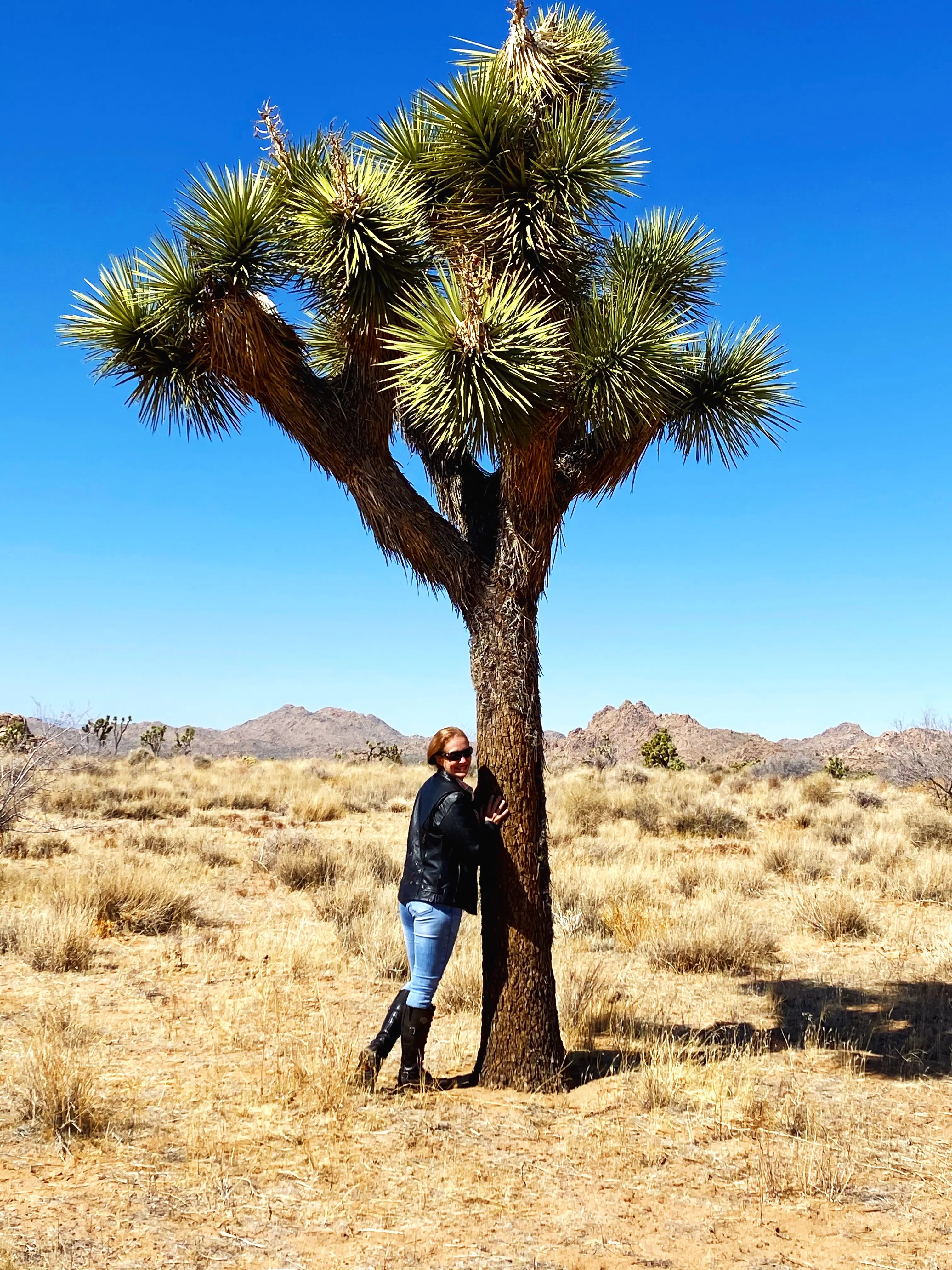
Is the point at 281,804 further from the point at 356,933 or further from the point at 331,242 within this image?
the point at 331,242

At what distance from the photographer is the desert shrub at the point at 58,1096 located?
16.9ft

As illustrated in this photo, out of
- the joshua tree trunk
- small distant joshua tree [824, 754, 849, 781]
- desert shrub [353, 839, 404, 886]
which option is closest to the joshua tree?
the joshua tree trunk

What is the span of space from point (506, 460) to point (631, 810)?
1488cm

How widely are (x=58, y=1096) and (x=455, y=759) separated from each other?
8.56 feet

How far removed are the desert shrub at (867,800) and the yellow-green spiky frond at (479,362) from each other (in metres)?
17.5

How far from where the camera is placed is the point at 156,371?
6.81m

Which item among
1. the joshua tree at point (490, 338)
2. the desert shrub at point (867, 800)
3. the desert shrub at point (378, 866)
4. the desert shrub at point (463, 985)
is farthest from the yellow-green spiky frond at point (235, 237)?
the desert shrub at point (867, 800)

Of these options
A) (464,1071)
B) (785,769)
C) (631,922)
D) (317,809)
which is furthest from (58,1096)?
(785,769)

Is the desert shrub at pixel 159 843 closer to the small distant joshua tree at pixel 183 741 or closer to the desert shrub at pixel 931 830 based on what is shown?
the desert shrub at pixel 931 830

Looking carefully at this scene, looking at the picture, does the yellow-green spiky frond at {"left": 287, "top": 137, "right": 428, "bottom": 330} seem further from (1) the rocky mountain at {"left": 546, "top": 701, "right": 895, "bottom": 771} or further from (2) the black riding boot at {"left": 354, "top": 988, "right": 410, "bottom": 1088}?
(1) the rocky mountain at {"left": 546, "top": 701, "right": 895, "bottom": 771}

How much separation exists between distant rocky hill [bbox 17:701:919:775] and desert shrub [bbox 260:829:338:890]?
12522 mm

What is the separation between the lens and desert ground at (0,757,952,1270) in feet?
14.1

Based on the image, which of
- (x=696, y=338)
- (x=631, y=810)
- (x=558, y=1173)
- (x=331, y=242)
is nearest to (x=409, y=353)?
(x=331, y=242)

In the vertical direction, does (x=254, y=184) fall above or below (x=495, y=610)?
above
